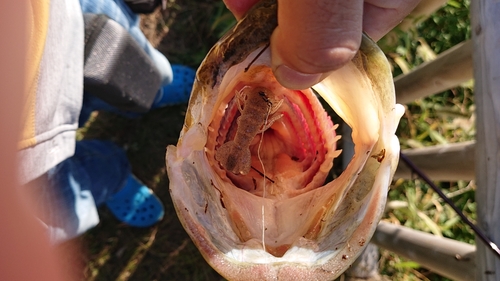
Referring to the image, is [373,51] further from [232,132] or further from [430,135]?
[430,135]

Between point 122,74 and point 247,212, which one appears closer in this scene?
point 247,212

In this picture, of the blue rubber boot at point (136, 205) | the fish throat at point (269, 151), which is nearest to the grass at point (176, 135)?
the blue rubber boot at point (136, 205)

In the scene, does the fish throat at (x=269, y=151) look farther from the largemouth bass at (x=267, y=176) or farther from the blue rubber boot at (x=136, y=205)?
the blue rubber boot at (x=136, y=205)

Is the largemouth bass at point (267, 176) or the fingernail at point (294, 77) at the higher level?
the fingernail at point (294, 77)

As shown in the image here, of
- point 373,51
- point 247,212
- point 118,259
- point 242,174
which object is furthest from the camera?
point 118,259

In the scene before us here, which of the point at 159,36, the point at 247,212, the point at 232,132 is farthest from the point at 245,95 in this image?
the point at 159,36

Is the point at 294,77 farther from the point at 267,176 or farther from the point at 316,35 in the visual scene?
the point at 267,176
